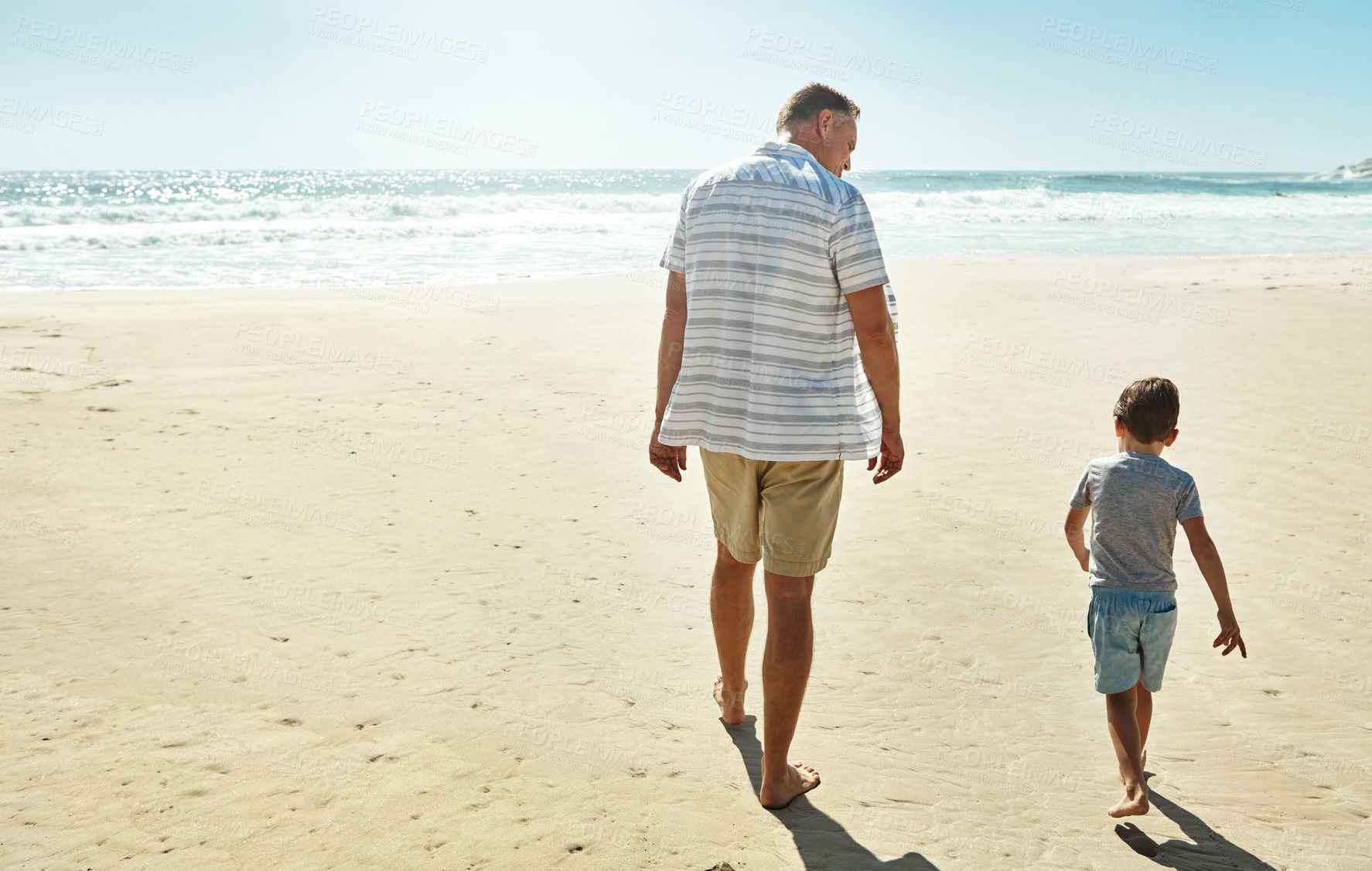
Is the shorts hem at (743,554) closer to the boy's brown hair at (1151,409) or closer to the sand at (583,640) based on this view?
the sand at (583,640)

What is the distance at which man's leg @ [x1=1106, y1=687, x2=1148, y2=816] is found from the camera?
2605 millimetres

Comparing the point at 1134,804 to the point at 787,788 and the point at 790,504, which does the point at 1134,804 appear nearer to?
the point at 787,788

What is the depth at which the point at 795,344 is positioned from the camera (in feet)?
8.34

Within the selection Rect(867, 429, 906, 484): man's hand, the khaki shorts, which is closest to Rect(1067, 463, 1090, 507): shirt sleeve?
Rect(867, 429, 906, 484): man's hand

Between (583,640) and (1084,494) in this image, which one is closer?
(1084,494)

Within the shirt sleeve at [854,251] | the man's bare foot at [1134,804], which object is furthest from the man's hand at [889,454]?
the man's bare foot at [1134,804]

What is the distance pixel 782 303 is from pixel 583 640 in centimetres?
177

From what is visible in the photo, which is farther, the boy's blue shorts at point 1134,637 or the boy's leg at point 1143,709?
the boy's leg at point 1143,709

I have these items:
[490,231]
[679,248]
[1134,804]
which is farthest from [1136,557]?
[490,231]

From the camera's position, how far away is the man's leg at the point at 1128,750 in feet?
8.55

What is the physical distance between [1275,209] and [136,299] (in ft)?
125

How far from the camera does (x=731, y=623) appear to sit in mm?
3016

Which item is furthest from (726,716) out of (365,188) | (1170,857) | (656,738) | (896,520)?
(365,188)

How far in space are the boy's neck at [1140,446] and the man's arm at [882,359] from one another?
0.67 meters
